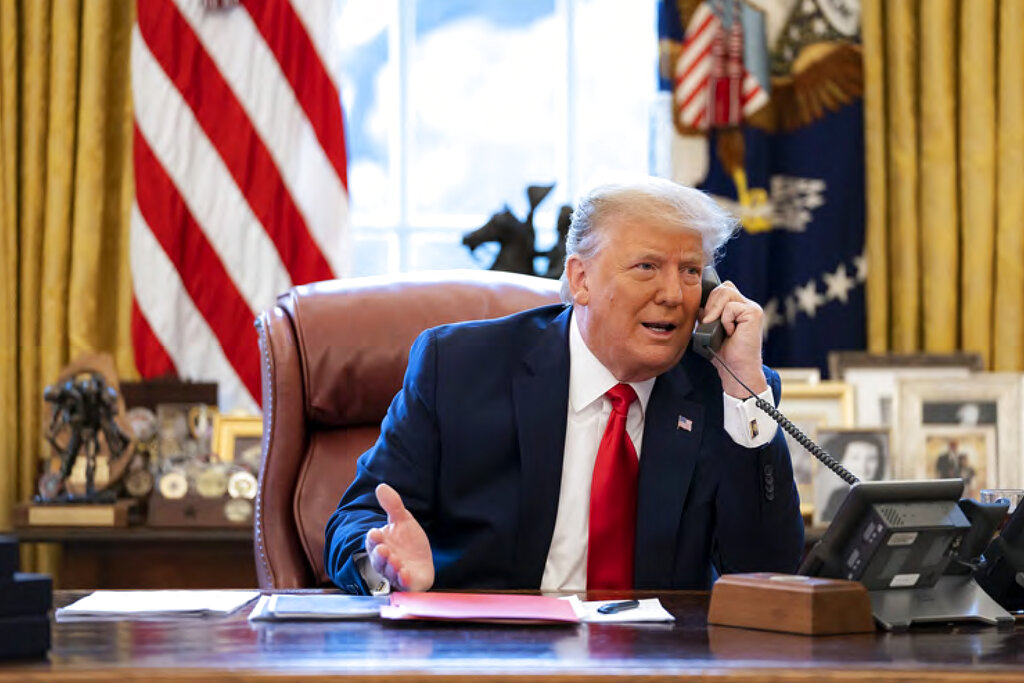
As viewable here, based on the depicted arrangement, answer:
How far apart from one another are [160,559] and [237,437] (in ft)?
1.37

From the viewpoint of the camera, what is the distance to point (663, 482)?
89.3 inches

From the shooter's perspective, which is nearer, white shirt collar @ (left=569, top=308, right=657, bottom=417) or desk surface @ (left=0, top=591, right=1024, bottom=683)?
desk surface @ (left=0, top=591, right=1024, bottom=683)

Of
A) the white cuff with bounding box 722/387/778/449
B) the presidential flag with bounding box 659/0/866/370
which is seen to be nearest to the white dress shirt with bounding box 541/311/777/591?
the white cuff with bounding box 722/387/778/449

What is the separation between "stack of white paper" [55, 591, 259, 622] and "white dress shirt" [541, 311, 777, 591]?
65cm

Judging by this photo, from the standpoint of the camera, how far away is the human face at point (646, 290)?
2.30 meters

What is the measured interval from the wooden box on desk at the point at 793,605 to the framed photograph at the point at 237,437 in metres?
2.29

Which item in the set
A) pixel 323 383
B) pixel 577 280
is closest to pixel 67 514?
pixel 323 383

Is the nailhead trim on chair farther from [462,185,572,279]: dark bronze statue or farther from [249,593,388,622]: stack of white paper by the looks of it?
[462,185,572,279]: dark bronze statue

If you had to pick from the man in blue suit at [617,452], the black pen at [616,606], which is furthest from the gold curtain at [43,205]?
the black pen at [616,606]

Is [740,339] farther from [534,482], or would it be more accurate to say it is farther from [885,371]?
[885,371]

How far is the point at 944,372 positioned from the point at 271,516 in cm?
215

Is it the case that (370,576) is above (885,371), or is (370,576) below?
below

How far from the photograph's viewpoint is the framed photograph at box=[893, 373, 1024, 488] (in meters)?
3.72

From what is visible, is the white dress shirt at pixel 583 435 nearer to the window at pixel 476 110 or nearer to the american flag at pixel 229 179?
the american flag at pixel 229 179
